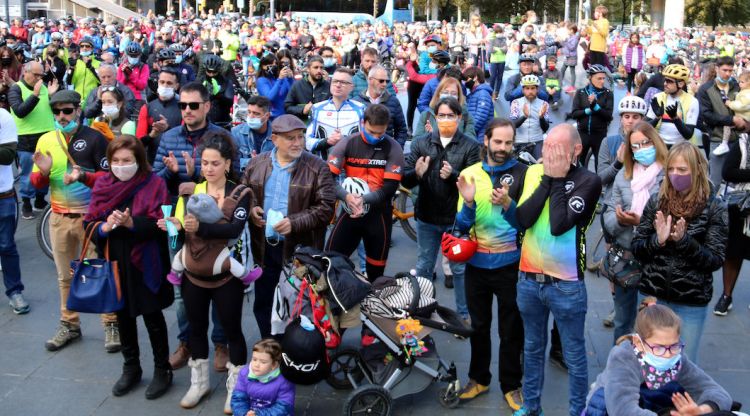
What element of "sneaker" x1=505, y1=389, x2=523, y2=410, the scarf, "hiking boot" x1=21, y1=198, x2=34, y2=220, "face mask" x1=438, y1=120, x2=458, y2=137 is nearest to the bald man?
"sneaker" x1=505, y1=389, x2=523, y2=410

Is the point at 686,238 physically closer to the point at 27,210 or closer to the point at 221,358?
the point at 221,358

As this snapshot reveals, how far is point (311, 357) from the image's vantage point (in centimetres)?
467

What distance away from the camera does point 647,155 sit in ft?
17.3

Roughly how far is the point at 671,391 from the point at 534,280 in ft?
3.39

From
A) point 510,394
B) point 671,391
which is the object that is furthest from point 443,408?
point 671,391

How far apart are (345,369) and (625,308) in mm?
1932

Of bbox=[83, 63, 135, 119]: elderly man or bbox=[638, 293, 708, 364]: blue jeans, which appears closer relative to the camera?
bbox=[638, 293, 708, 364]: blue jeans

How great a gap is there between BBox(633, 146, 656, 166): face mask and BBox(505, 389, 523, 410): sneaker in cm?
171

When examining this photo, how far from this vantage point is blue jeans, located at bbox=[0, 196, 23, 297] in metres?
6.62

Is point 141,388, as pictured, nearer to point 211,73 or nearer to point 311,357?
point 311,357

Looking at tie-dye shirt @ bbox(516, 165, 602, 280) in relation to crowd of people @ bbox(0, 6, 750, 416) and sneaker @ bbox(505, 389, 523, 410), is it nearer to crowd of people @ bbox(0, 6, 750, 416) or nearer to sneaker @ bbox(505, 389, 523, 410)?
crowd of people @ bbox(0, 6, 750, 416)

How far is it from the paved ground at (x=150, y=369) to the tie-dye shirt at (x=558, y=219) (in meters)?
1.19

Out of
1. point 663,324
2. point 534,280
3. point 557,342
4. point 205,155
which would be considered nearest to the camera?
point 663,324

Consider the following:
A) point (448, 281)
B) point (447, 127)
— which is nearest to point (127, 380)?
point (447, 127)
